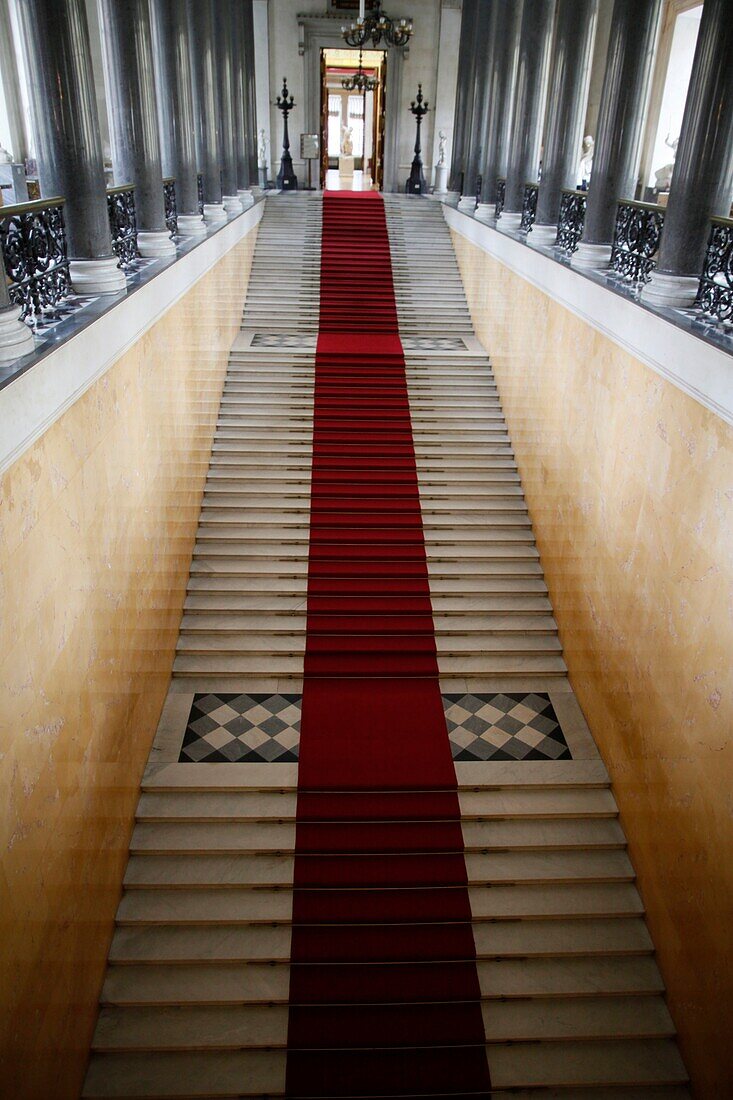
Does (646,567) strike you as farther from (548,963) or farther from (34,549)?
(34,549)

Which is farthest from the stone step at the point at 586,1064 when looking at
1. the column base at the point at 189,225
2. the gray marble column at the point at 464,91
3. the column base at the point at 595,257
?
the gray marble column at the point at 464,91

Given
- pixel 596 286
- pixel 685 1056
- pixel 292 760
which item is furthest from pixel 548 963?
pixel 596 286

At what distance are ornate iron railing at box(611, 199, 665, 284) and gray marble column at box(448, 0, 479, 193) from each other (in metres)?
→ 9.60

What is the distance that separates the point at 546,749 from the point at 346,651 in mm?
1946

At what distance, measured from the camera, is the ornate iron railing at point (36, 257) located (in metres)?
4.14

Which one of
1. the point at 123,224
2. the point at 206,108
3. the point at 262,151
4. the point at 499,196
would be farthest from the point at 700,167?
the point at 262,151

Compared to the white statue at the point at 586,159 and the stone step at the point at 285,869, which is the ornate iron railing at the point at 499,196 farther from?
the stone step at the point at 285,869

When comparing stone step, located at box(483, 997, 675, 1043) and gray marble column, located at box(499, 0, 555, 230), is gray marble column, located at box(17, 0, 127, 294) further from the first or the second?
gray marble column, located at box(499, 0, 555, 230)

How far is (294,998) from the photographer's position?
4816 millimetres

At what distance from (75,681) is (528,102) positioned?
9825 mm

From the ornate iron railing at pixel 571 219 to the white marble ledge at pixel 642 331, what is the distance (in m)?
0.28

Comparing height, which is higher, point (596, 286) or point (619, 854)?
point (596, 286)

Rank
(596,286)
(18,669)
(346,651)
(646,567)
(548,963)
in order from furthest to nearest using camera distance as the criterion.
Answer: (346,651) < (596,286) < (646,567) < (548,963) < (18,669)

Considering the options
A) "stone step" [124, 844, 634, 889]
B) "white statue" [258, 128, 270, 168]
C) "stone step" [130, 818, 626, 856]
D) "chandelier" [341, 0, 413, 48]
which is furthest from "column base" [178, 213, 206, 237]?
"white statue" [258, 128, 270, 168]
